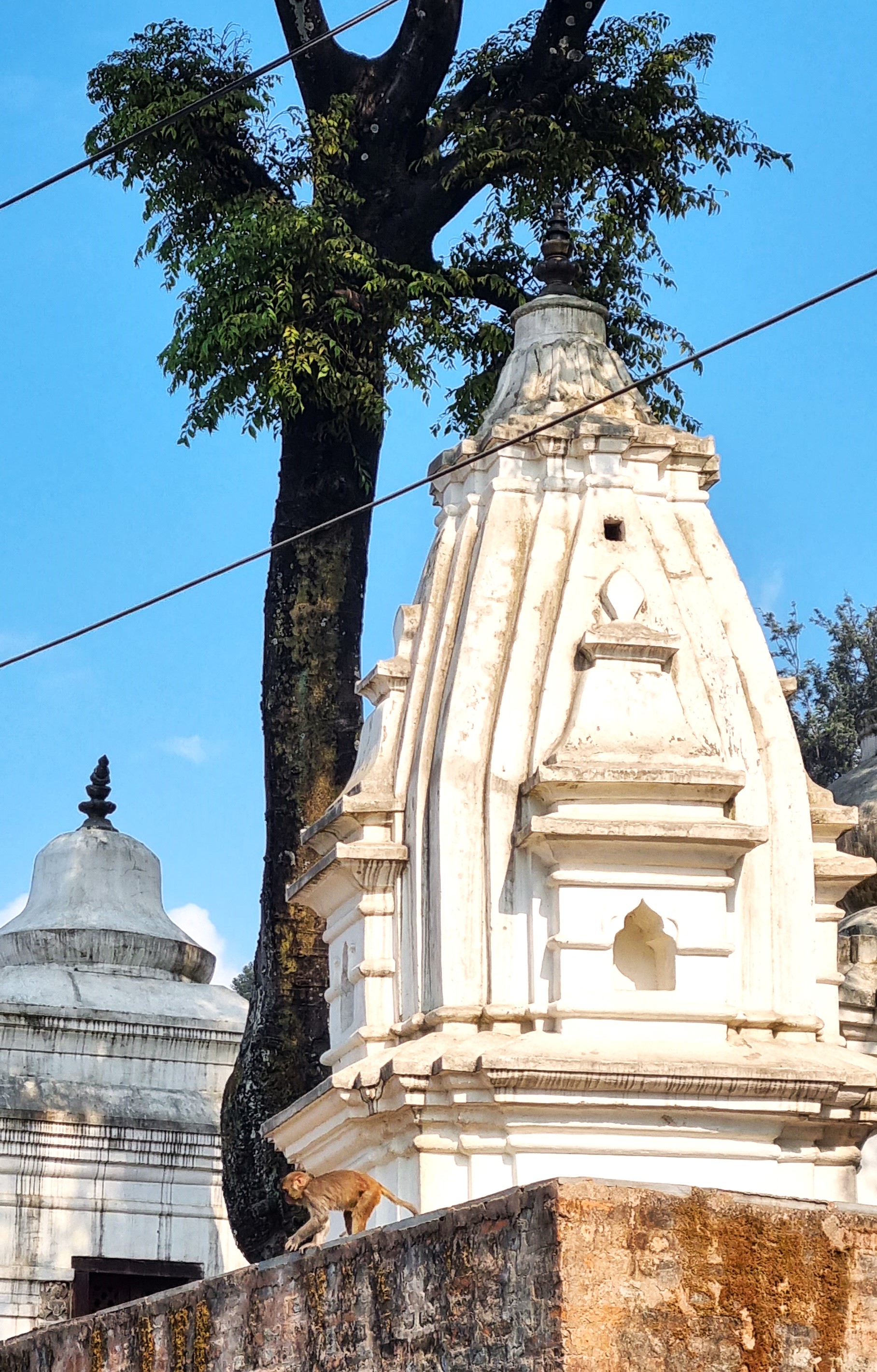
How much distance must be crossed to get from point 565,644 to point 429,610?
37.9 inches

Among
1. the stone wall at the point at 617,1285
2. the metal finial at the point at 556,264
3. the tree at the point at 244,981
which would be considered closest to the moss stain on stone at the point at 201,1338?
the stone wall at the point at 617,1285

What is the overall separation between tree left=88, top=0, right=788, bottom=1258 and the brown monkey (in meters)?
4.39

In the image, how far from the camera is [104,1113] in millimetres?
15703

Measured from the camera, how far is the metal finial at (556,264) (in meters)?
12.1

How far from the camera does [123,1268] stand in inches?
608

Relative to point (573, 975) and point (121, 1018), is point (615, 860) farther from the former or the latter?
point (121, 1018)

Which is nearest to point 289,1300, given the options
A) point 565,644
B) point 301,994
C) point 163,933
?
point 565,644

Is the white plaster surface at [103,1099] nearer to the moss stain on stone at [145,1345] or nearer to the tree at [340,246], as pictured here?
the tree at [340,246]

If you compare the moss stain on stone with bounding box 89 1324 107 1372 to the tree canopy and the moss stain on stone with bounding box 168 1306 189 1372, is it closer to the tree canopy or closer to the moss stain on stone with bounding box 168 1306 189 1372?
the moss stain on stone with bounding box 168 1306 189 1372

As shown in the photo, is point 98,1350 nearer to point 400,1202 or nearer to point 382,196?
point 400,1202

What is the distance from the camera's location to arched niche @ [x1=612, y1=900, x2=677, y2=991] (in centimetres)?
1015

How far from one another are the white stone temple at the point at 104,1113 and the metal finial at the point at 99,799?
3.27 feet

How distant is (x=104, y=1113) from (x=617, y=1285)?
10.1 metres

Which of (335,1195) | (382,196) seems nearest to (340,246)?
(382,196)
